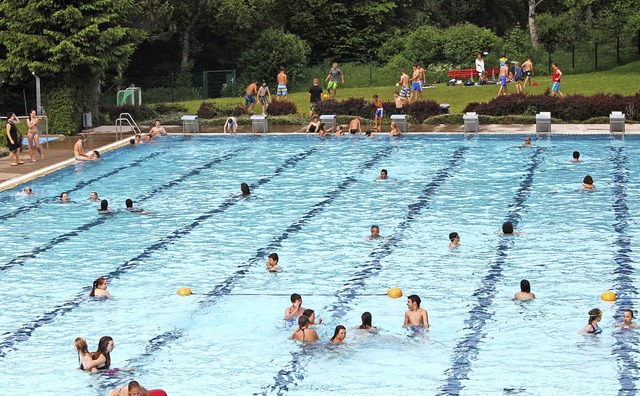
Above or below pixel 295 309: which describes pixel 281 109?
above

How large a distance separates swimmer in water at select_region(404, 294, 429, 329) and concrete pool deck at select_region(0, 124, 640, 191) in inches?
514

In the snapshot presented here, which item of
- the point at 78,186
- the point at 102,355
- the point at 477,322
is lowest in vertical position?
the point at 477,322

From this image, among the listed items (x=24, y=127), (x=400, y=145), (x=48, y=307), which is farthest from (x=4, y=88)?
(x=48, y=307)

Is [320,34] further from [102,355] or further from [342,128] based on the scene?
[102,355]

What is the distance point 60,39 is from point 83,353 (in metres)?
20.9

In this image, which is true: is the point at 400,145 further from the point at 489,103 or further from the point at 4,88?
the point at 4,88

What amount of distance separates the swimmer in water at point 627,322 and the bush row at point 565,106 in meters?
17.7

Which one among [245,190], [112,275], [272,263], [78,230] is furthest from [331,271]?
[245,190]

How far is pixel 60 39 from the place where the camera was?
3266 cm

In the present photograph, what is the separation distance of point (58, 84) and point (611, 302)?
72.7 feet

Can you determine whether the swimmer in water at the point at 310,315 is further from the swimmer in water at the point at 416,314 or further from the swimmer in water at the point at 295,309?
the swimmer in water at the point at 416,314

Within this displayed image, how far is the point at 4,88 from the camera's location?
38.1m

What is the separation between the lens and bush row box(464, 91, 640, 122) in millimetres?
31328

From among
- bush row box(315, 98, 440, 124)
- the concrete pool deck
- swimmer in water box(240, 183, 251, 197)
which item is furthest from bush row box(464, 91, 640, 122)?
swimmer in water box(240, 183, 251, 197)
